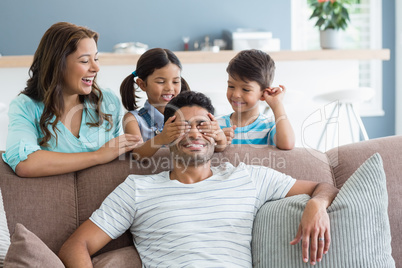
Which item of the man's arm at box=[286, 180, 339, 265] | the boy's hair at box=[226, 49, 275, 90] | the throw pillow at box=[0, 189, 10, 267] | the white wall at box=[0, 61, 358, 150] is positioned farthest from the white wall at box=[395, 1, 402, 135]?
the throw pillow at box=[0, 189, 10, 267]

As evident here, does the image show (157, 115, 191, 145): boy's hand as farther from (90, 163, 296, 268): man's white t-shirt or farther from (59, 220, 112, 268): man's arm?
(59, 220, 112, 268): man's arm

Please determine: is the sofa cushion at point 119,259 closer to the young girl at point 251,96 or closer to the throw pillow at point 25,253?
the throw pillow at point 25,253

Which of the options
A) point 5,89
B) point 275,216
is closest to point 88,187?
point 275,216

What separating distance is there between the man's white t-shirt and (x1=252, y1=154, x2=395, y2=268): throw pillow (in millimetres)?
78

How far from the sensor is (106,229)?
160 centimetres

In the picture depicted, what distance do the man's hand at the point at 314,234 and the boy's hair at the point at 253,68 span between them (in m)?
0.79

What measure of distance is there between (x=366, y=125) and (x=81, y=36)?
4.77 meters

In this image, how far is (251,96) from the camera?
210cm

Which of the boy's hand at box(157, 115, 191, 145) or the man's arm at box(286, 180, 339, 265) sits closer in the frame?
the man's arm at box(286, 180, 339, 265)

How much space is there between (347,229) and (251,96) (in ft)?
2.62

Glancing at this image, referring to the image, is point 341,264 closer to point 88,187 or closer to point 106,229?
point 106,229

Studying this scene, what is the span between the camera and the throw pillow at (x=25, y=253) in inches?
50.0

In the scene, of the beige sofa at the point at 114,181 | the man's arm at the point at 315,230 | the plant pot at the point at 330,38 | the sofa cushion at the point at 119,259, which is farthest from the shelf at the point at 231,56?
the man's arm at the point at 315,230

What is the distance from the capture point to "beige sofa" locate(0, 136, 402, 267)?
1.70m
